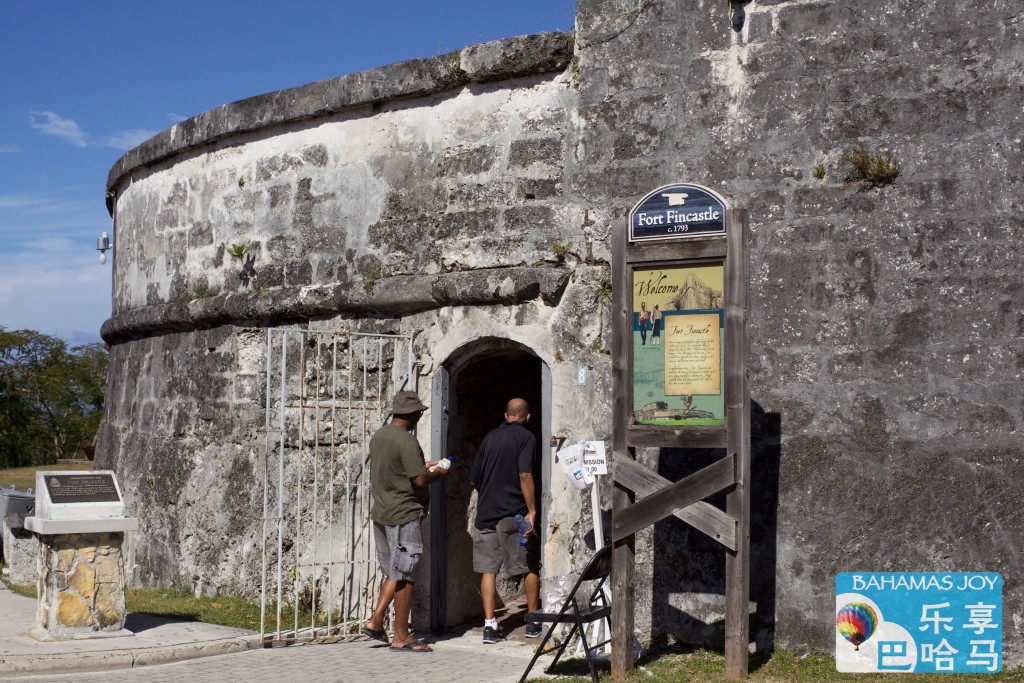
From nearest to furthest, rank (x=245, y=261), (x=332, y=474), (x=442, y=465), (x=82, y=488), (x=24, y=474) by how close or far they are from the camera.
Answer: (x=442, y=465), (x=82, y=488), (x=332, y=474), (x=245, y=261), (x=24, y=474)

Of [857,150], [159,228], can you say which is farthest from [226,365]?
[857,150]

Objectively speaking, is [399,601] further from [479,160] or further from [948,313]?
[948,313]

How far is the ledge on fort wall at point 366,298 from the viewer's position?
25.4ft

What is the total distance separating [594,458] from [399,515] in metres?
1.35

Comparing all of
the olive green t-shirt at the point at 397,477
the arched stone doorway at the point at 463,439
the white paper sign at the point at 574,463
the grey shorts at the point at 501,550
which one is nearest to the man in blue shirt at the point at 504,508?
the grey shorts at the point at 501,550

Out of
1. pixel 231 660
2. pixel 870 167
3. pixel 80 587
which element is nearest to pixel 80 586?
pixel 80 587

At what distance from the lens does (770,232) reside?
7.04 m

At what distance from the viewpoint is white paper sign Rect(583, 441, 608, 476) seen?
7043mm

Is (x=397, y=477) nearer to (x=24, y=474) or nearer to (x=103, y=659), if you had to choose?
(x=103, y=659)

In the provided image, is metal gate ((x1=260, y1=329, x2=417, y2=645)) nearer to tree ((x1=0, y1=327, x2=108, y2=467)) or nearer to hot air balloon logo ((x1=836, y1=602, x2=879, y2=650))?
hot air balloon logo ((x1=836, y1=602, x2=879, y2=650))

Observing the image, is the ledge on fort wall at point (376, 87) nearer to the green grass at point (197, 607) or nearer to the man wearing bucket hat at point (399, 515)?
the man wearing bucket hat at point (399, 515)

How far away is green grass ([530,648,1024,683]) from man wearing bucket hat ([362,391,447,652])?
1.05 meters

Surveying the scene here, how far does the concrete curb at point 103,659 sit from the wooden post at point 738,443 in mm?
3309

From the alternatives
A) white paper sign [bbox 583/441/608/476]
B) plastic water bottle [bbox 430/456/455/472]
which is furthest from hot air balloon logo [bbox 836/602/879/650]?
plastic water bottle [bbox 430/456/455/472]
